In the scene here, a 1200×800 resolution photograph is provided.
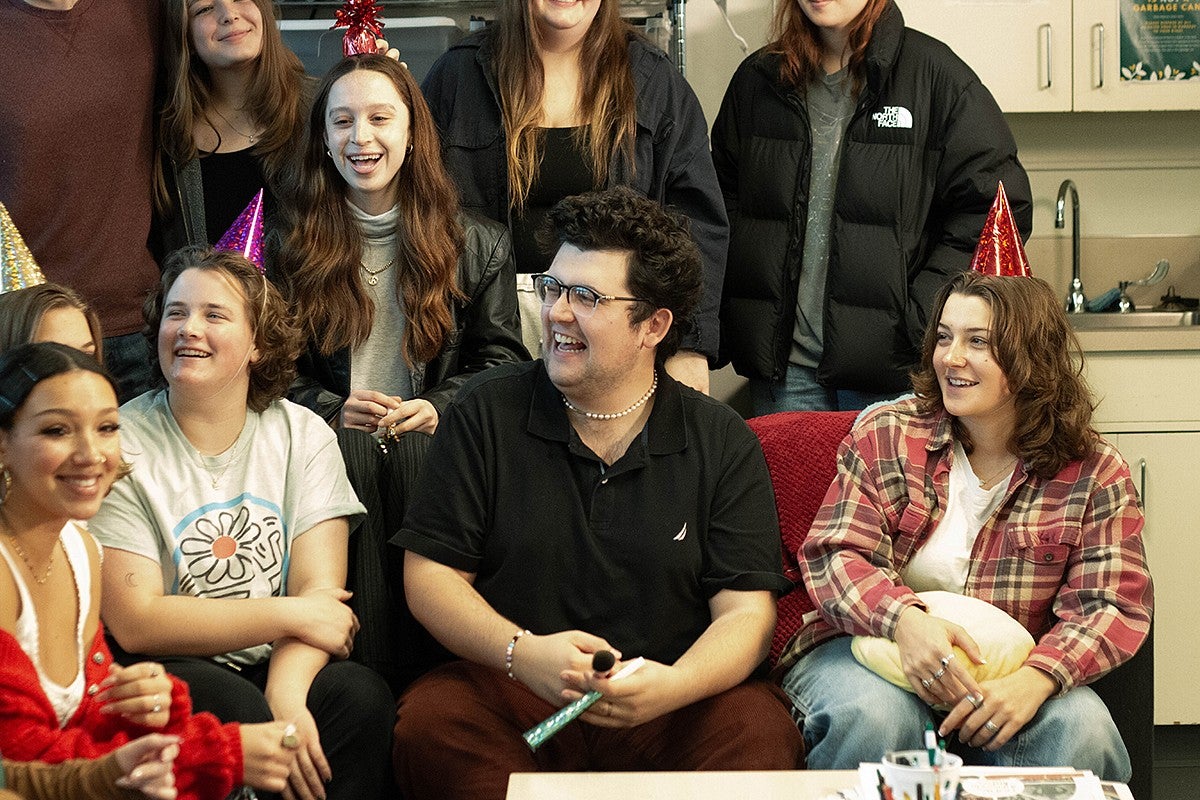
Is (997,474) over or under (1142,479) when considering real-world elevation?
over

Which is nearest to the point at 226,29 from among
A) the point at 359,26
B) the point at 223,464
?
the point at 359,26

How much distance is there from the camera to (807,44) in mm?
3080

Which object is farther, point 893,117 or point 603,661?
point 893,117

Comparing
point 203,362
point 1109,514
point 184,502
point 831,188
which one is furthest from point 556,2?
point 1109,514

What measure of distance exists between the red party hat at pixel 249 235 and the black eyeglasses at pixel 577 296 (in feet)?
1.84

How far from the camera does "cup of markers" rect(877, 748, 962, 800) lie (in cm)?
159

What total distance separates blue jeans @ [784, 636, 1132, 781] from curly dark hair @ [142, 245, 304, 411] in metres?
0.99

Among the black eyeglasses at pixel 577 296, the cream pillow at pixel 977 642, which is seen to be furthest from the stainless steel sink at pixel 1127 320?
the black eyeglasses at pixel 577 296

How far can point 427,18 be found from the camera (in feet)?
11.4

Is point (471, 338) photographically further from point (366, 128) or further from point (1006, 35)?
point (1006, 35)

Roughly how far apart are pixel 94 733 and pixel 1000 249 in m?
1.63

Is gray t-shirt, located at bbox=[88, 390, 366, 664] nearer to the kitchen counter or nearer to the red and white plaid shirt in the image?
the red and white plaid shirt

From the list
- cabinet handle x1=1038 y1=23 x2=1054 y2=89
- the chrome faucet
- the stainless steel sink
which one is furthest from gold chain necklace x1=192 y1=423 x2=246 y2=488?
the chrome faucet

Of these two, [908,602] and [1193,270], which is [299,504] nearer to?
[908,602]
